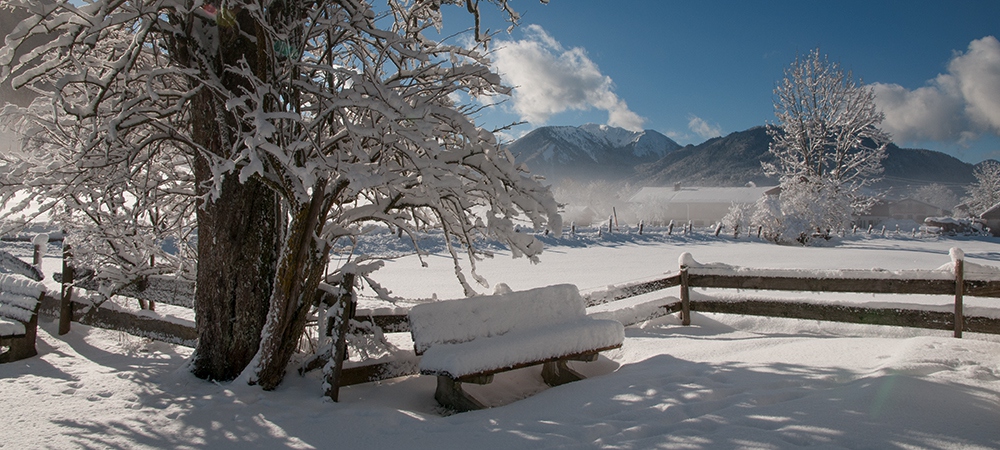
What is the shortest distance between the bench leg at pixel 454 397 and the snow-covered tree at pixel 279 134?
1.22 m

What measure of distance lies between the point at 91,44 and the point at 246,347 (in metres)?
2.61

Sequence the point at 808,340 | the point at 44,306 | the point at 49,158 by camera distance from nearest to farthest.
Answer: the point at 808,340, the point at 49,158, the point at 44,306

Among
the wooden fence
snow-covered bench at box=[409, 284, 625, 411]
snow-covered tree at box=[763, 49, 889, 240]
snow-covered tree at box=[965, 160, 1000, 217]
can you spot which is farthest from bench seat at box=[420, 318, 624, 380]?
snow-covered tree at box=[965, 160, 1000, 217]

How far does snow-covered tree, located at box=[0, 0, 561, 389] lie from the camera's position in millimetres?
3646

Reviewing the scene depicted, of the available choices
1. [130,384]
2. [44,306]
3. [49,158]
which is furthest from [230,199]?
[44,306]

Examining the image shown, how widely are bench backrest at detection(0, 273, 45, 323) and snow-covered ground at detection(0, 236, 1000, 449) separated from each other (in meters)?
0.50

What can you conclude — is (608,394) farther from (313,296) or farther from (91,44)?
(91,44)

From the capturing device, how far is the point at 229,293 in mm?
4508

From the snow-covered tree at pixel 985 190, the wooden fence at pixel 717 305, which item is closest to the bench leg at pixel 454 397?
the wooden fence at pixel 717 305

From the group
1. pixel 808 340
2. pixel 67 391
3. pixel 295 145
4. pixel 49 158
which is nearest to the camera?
pixel 295 145

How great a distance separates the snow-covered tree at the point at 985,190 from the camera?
69.1m

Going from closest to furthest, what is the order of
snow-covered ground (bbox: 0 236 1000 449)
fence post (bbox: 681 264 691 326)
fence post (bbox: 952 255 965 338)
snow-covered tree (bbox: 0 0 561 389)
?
snow-covered ground (bbox: 0 236 1000 449)
snow-covered tree (bbox: 0 0 561 389)
fence post (bbox: 952 255 965 338)
fence post (bbox: 681 264 691 326)

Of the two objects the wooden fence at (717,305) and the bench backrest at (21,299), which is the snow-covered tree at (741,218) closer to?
the wooden fence at (717,305)

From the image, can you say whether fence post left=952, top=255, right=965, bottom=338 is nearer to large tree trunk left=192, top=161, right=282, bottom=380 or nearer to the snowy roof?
large tree trunk left=192, top=161, right=282, bottom=380
